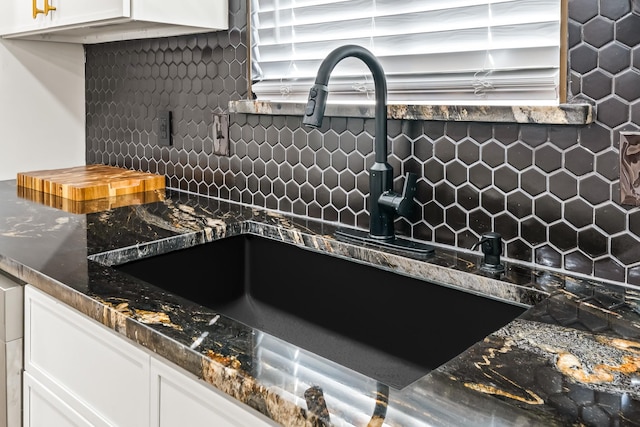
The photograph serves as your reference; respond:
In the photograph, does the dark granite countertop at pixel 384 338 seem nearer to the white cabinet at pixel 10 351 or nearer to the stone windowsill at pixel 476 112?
the white cabinet at pixel 10 351

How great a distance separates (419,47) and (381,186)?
0.32 meters

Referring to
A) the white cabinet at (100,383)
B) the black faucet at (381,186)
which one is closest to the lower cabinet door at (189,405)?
the white cabinet at (100,383)

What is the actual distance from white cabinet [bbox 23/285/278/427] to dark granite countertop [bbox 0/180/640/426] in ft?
0.13

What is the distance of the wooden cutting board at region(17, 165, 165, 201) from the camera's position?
1.82 m

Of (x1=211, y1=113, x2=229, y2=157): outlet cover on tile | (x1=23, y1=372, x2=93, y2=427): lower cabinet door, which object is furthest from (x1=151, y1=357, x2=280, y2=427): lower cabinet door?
(x1=211, y1=113, x2=229, y2=157): outlet cover on tile

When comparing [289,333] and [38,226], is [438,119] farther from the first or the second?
[38,226]

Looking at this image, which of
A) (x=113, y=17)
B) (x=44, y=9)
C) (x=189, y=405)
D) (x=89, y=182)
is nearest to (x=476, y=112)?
(x=189, y=405)

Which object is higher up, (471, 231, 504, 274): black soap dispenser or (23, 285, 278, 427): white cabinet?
(471, 231, 504, 274): black soap dispenser

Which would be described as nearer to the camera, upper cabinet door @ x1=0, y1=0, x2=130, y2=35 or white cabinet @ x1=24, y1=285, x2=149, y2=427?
white cabinet @ x1=24, y1=285, x2=149, y2=427

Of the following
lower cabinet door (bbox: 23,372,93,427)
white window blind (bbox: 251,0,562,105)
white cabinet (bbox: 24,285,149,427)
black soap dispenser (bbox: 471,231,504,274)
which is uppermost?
white window blind (bbox: 251,0,562,105)

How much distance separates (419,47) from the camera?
1299mm

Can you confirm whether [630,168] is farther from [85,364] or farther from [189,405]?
[85,364]

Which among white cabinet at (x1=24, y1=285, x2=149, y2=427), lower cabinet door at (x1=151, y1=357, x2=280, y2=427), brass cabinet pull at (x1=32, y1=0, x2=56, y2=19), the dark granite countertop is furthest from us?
brass cabinet pull at (x1=32, y1=0, x2=56, y2=19)

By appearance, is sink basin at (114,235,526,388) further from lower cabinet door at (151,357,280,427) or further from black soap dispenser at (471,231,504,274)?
lower cabinet door at (151,357,280,427)
